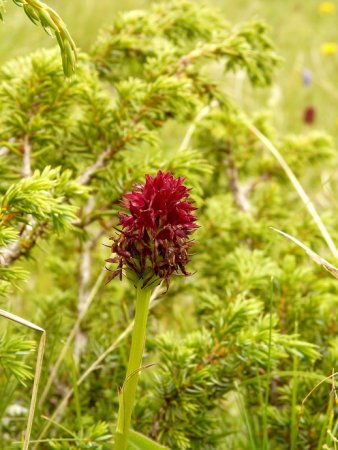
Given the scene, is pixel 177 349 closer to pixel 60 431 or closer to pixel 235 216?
pixel 60 431

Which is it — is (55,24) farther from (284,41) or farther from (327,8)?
(327,8)

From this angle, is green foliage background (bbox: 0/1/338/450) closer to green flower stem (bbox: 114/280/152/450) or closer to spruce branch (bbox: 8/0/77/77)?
green flower stem (bbox: 114/280/152/450)

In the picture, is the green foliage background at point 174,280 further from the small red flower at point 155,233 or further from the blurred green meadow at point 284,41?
the blurred green meadow at point 284,41

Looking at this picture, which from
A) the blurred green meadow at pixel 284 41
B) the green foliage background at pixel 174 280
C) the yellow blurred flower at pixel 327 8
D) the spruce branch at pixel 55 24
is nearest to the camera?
the spruce branch at pixel 55 24

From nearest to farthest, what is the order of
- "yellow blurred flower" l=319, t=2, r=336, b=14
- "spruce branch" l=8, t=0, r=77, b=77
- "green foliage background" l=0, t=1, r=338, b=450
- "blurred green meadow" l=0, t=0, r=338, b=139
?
1. "spruce branch" l=8, t=0, r=77, b=77
2. "green foliage background" l=0, t=1, r=338, b=450
3. "blurred green meadow" l=0, t=0, r=338, b=139
4. "yellow blurred flower" l=319, t=2, r=336, b=14

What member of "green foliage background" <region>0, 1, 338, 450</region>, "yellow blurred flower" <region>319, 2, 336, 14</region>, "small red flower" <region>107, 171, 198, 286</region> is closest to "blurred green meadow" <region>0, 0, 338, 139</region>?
"yellow blurred flower" <region>319, 2, 336, 14</region>

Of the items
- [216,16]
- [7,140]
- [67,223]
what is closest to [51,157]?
[7,140]

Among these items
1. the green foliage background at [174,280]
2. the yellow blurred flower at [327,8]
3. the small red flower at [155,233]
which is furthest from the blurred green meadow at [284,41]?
the small red flower at [155,233]
